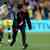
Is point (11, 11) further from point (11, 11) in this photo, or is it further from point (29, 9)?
point (29, 9)

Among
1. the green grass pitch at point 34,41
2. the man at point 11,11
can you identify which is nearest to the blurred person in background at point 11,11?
the man at point 11,11

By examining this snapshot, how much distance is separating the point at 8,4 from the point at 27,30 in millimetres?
455

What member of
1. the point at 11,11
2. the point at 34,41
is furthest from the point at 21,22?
the point at 34,41

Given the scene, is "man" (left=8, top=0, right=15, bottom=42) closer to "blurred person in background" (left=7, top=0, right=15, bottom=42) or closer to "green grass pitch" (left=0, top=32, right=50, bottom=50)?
"blurred person in background" (left=7, top=0, right=15, bottom=42)

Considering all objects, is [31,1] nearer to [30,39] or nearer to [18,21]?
[18,21]

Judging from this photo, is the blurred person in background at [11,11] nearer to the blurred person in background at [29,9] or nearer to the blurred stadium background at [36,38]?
the blurred stadium background at [36,38]

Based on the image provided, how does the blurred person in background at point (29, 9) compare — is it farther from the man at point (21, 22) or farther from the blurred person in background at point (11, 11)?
the blurred person in background at point (11, 11)

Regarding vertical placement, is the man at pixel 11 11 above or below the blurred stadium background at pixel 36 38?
above

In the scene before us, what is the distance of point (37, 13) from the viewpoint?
119 inches

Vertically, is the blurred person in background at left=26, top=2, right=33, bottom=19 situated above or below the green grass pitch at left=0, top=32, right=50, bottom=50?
above

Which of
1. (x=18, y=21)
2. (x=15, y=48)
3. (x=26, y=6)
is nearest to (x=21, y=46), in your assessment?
(x=15, y=48)

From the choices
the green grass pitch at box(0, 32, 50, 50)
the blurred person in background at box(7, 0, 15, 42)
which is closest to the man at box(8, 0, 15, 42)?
the blurred person in background at box(7, 0, 15, 42)

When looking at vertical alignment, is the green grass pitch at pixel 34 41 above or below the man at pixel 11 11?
below

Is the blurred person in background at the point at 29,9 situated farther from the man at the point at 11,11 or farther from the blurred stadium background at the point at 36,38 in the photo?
the man at the point at 11,11
